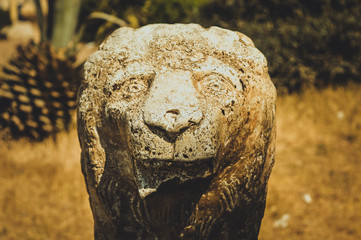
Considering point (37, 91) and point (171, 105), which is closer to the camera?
point (171, 105)

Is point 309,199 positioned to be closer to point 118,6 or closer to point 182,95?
point 182,95

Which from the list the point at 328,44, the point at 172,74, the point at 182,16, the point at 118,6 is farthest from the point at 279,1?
the point at 172,74

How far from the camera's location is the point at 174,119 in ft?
3.46

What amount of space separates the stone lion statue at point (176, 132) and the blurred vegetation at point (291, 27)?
2.91 meters

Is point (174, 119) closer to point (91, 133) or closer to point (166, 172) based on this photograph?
point (166, 172)

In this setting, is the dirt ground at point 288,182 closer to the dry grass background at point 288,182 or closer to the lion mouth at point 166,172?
the dry grass background at point 288,182

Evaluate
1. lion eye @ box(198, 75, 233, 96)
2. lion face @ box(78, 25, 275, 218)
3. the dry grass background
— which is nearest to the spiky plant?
the dry grass background

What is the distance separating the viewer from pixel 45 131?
11.5ft

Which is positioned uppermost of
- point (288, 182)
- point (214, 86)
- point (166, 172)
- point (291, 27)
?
point (291, 27)

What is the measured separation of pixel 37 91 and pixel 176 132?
2.71 meters

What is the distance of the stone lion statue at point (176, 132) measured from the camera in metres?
1.07

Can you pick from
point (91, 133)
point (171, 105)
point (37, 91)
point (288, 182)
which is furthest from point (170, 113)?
point (37, 91)

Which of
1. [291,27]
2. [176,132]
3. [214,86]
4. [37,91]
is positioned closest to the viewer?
[176,132]

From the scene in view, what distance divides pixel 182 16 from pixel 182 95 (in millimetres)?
3559
